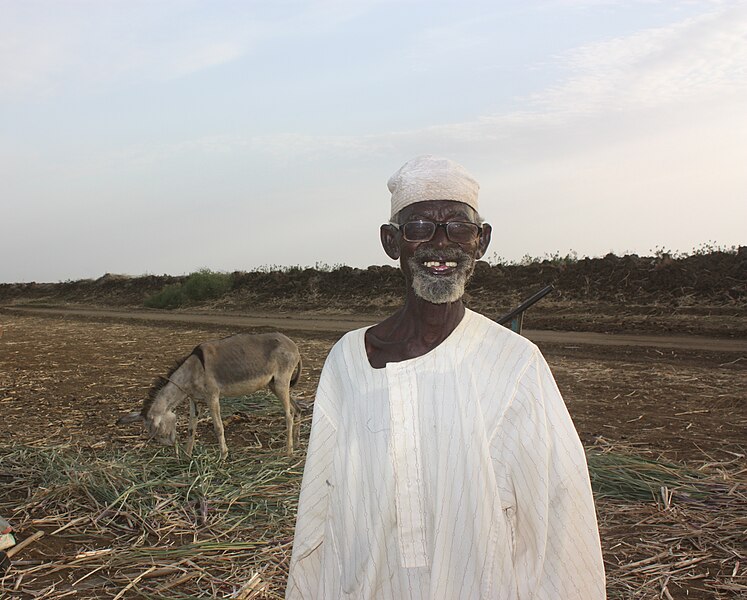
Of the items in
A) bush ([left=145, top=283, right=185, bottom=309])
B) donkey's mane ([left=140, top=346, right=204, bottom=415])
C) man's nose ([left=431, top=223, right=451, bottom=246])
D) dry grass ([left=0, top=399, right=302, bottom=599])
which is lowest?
dry grass ([left=0, top=399, right=302, bottom=599])

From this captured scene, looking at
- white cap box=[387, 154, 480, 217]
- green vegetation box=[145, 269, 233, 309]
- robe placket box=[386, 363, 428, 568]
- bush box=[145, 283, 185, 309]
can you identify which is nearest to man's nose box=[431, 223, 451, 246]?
white cap box=[387, 154, 480, 217]

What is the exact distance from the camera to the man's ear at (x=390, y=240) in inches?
100.0

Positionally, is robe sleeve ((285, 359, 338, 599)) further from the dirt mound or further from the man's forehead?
the dirt mound

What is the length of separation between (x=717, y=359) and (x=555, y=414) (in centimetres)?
1164

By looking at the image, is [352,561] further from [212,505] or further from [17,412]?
[17,412]

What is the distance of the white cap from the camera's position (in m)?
2.38

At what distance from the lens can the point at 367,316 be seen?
71.7ft

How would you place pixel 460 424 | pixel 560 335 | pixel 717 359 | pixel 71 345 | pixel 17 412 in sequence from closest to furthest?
pixel 460 424, pixel 17 412, pixel 717 359, pixel 560 335, pixel 71 345

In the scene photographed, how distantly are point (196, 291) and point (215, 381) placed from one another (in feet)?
78.4

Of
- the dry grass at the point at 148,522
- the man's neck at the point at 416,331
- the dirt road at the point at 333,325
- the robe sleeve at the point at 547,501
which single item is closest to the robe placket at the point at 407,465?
the man's neck at the point at 416,331

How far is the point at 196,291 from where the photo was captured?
3123cm

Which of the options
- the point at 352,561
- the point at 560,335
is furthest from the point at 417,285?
the point at 560,335

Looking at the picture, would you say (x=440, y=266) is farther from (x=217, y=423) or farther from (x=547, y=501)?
(x=217, y=423)

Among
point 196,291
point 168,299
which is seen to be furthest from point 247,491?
point 168,299
